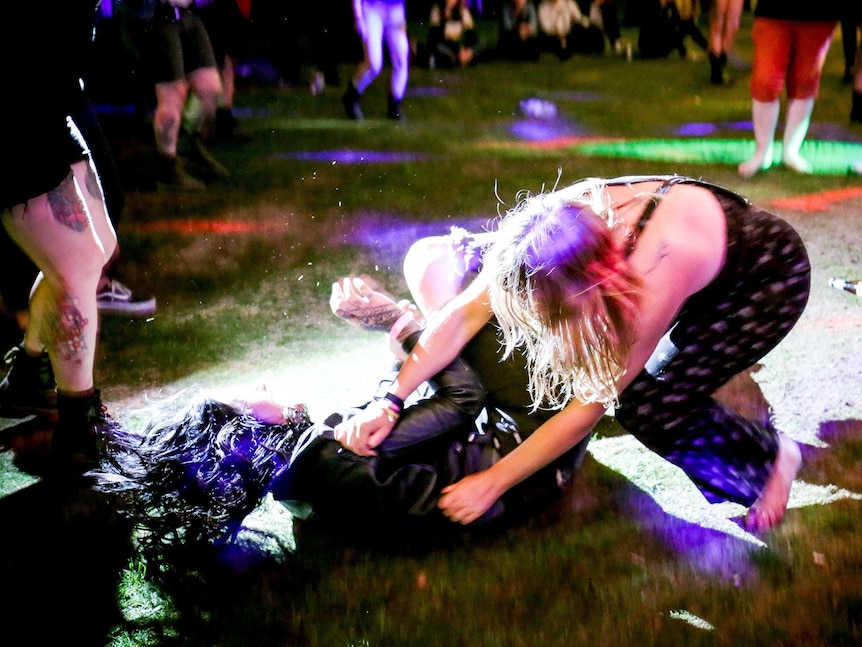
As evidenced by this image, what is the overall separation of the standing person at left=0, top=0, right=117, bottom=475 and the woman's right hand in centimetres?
75

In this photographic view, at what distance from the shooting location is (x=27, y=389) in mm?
2859

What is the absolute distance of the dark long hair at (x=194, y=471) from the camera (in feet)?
6.92

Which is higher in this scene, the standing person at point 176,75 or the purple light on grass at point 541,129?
the standing person at point 176,75

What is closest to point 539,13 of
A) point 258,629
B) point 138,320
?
point 138,320

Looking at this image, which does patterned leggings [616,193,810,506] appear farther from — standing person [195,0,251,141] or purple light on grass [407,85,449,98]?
purple light on grass [407,85,449,98]

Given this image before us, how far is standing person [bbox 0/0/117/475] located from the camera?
219 cm

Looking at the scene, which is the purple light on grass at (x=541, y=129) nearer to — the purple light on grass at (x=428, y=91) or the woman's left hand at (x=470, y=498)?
the purple light on grass at (x=428, y=91)

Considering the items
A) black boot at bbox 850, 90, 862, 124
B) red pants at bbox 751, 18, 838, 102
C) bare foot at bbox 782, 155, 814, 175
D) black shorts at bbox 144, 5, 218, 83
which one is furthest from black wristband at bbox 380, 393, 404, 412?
black boot at bbox 850, 90, 862, 124

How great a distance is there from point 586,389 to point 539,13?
849cm

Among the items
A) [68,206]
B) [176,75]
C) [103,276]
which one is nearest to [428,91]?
[176,75]

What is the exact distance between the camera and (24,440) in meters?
2.74

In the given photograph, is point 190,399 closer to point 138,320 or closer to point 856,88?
point 138,320

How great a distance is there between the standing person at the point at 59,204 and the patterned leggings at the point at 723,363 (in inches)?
61.8

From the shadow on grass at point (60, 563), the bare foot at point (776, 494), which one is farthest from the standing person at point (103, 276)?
the bare foot at point (776, 494)
